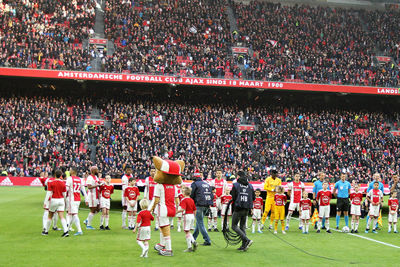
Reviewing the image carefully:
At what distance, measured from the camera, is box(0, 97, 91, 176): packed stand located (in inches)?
1329

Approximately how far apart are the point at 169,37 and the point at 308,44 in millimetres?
14885

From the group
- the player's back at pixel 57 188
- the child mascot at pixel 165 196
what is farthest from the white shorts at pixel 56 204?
the child mascot at pixel 165 196

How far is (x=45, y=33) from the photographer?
136 feet

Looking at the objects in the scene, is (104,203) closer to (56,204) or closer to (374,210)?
(56,204)

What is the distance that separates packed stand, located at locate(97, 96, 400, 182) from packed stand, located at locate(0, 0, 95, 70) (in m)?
5.86

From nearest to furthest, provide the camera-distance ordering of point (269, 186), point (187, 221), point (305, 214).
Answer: point (187, 221) → point (305, 214) → point (269, 186)

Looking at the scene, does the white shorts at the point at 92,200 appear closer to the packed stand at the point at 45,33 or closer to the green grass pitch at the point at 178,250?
the green grass pitch at the point at 178,250

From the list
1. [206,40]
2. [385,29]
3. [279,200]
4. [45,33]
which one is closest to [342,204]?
[279,200]

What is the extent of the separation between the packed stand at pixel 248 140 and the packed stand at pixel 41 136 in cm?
204

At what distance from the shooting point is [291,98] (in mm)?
44500

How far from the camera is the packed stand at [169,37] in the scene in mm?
40750

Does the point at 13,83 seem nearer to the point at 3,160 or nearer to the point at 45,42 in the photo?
the point at 45,42

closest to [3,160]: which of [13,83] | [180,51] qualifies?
[13,83]

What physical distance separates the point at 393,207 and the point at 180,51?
2924cm
